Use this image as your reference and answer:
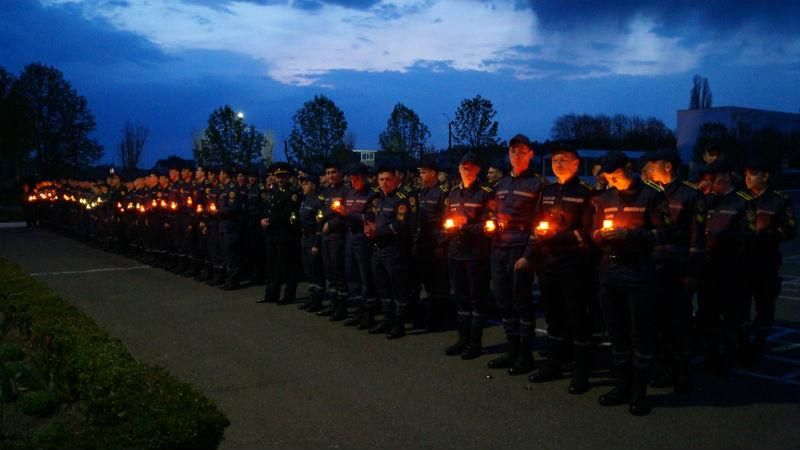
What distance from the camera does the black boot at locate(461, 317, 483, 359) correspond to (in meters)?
7.18

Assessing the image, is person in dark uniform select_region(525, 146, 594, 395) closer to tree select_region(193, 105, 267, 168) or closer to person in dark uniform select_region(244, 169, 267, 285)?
person in dark uniform select_region(244, 169, 267, 285)

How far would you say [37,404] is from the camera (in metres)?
5.72

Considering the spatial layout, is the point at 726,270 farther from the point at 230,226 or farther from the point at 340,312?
the point at 230,226

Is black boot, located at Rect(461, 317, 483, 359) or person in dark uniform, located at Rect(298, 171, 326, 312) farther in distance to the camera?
person in dark uniform, located at Rect(298, 171, 326, 312)

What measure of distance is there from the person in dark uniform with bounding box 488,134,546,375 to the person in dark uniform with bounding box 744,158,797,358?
224 cm

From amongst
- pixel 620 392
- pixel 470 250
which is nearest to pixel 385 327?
pixel 470 250

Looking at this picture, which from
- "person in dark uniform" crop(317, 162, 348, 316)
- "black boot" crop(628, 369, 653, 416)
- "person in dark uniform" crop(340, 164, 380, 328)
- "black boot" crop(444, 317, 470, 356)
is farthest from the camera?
"person in dark uniform" crop(317, 162, 348, 316)

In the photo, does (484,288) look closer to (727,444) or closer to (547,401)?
(547,401)

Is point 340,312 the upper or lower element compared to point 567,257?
lower

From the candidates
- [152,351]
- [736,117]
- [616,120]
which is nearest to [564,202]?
[152,351]

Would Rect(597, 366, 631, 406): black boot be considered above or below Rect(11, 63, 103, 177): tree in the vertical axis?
below

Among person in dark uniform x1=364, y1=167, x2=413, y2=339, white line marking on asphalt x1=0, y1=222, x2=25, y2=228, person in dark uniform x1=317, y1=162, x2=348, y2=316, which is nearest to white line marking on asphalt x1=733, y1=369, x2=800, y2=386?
person in dark uniform x1=364, y1=167, x2=413, y2=339

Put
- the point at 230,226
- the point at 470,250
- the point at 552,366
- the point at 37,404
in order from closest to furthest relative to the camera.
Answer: the point at 37,404
the point at 552,366
the point at 470,250
the point at 230,226

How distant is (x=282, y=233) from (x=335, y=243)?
1.77 meters
